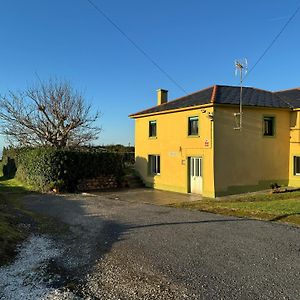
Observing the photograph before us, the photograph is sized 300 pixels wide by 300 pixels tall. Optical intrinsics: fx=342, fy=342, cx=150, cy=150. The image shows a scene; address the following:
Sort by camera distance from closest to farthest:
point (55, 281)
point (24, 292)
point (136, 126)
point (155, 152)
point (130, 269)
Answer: point (24, 292), point (55, 281), point (130, 269), point (155, 152), point (136, 126)

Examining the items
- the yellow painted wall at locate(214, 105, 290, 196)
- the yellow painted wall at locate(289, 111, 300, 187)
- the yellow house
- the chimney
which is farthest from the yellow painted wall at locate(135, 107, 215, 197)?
the yellow painted wall at locate(289, 111, 300, 187)

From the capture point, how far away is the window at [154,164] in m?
24.6

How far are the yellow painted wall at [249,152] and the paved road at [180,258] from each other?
8305 mm

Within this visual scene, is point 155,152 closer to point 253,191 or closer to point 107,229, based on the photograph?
point 253,191

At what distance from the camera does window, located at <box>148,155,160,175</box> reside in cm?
2465

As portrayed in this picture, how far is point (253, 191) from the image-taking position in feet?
67.4

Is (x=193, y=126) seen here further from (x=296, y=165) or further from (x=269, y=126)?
(x=296, y=165)

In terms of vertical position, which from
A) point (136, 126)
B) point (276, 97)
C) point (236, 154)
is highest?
point (276, 97)

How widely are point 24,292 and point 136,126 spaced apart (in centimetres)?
2161

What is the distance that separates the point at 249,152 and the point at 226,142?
5.68 ft

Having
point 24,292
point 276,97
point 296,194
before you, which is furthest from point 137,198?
point 24,292

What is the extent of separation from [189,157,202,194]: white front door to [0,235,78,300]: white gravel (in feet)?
44.7

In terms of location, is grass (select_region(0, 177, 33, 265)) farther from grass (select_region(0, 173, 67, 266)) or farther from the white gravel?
the white gravel

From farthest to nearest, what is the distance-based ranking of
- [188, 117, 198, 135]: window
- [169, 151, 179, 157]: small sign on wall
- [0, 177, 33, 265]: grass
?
1. [169, 151, 179, 157]: small sign on wall
2. [188, 117, 198, 135]: window
3. [0, 177, 33, 265]: grass
